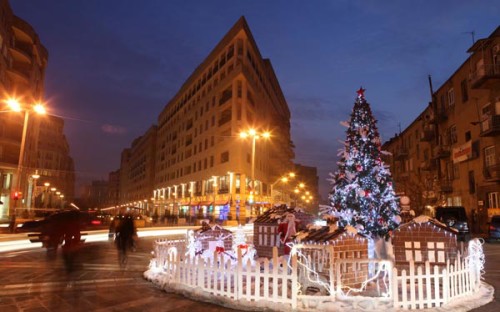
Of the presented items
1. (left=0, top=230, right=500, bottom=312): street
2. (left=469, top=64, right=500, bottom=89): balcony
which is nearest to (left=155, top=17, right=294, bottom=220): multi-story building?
(left=469, top=64, right=500, bottom=89): balcony

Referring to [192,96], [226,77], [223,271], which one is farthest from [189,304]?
[192,96]

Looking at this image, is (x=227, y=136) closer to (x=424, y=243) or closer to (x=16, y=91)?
(x=16, y=91)

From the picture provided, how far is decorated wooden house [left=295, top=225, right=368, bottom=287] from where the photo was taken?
27.0ft

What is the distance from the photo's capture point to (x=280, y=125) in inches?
2847

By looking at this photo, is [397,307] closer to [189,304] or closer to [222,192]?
[189,304]

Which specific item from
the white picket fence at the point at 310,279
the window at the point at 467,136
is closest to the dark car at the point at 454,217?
the window at the point at 467,136

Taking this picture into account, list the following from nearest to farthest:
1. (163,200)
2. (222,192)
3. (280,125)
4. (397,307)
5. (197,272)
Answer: (397,307)
(197,272)
(222,192)
(280,125)
(163,200)

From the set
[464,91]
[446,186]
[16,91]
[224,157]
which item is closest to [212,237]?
[464,91]

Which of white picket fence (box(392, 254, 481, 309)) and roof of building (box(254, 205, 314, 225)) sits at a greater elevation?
roof of building (box(254, 205, 314, 225))

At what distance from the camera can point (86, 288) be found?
8766 millimetres

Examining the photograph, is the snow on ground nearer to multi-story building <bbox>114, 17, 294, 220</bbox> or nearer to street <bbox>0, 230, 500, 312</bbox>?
street <bbox>0, 230, 500, 312</bbox>

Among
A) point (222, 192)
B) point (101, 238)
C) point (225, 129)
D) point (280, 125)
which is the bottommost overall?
point (101, 238)

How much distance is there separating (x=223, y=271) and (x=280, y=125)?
2583 inches

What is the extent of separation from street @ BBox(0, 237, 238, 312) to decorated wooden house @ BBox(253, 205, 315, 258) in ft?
12.9
